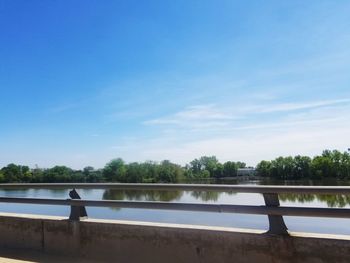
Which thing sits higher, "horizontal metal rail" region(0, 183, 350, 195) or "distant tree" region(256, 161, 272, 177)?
"horizontal metal rail" region(0, 183, 350, 195)

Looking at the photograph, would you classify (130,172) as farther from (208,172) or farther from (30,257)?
(30,257)

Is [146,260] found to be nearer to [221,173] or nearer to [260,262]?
[260,262]

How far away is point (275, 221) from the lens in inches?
163

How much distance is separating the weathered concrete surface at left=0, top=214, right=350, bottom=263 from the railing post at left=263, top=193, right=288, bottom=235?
3.2 inches

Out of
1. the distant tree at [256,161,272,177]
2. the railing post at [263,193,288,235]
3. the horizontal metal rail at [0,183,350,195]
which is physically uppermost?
the horizontal metal rail at [0,183,350,195]

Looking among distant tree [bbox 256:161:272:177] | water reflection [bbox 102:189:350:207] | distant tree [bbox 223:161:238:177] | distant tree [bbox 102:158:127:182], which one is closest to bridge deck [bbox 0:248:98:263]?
water reflection [bbox 102:189:350:207]

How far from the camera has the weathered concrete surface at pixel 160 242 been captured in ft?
12.9

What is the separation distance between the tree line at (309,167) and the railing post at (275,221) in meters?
122

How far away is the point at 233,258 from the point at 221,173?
156883mm

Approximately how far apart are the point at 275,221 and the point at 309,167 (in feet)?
430

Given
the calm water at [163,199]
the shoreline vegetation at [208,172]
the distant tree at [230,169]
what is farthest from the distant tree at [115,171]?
the calm water at [163,199]

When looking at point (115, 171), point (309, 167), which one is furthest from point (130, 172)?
point (309, 167)

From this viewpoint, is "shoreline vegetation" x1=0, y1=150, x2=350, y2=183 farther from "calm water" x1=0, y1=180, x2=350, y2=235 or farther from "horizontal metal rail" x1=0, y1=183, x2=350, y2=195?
"horizontal metal rail" x1=0, y1=183, x2=350, y2=195

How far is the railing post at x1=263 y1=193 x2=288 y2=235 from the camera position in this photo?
411 centimetres
